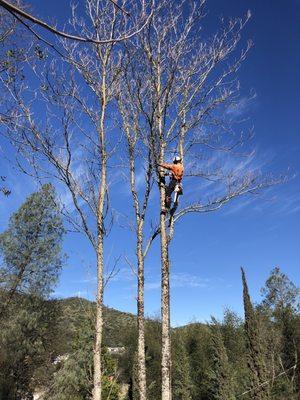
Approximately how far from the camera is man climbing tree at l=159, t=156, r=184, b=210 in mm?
8660

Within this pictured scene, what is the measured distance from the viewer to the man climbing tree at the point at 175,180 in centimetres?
866

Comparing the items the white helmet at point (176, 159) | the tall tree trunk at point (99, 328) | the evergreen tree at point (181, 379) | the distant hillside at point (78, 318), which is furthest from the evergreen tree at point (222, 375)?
the white helmet at point (176, 159)

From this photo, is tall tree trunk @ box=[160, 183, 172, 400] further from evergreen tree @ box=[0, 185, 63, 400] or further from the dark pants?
evergreen tree @ box=[0, 185, 63, 400]

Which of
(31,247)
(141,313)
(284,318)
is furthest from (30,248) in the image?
(284,318)

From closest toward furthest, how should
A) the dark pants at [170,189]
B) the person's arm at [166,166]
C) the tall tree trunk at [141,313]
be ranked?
the person's arm at [166,166]
the dark pants at [170,189]
the tall tree trunk at [141,313]

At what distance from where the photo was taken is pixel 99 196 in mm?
9766

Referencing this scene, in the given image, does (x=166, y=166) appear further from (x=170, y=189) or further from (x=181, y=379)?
(x=181, y=379)

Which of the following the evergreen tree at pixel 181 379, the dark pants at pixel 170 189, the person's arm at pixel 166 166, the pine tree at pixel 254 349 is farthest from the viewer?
the evergreen tree at pixel 181 379

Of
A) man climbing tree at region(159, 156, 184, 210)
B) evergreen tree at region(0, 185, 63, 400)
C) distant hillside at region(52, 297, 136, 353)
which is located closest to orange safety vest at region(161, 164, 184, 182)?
man climbing tree at region(159, 156, 184, 210)

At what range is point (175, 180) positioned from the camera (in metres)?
8.73

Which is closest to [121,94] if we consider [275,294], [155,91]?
[155,91]

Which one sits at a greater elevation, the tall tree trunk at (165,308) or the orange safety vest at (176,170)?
the orange safety vest at (176,170)

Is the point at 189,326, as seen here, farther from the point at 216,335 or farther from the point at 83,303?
the point at 83,303

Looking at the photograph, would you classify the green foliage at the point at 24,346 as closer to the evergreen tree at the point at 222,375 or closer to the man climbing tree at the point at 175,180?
the man climbing tree at the point at 175,180
